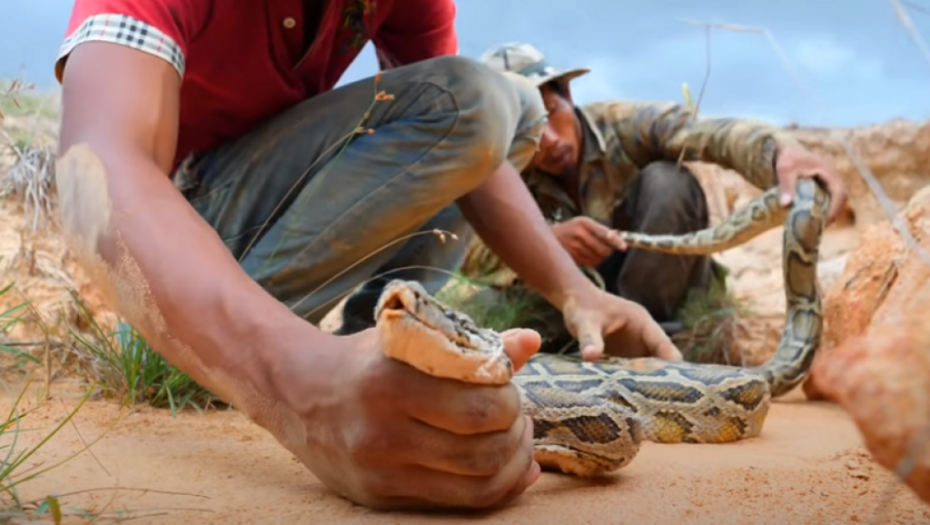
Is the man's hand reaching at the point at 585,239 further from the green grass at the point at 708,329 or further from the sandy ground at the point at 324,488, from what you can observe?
the sandy ground at the point at 324,488

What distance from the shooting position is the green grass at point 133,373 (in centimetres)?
260

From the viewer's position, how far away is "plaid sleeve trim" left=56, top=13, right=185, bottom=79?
190cm

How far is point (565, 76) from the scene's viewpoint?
483cm

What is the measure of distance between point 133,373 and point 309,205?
31.0 inches

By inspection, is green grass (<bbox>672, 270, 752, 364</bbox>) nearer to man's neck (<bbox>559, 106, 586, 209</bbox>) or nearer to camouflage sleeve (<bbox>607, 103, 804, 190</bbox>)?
camouflage sleeve (<bbox>607, 103, 804, 190</bbox>)

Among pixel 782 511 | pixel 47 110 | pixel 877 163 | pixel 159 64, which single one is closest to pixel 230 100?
pixel 159 64

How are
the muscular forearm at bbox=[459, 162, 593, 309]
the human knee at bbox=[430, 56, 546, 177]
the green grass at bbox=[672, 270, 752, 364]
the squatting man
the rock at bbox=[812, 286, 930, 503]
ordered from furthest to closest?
the green grass at bbox=[672, 270, 752, 364], the muscular forearm at bbox=[459, 162, 593, 309], the human knee at bbox=[430, 56, 546, 177], the squatting man, the rock at bbox=[812, 286, 930, 503]

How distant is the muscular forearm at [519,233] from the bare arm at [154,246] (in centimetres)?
153

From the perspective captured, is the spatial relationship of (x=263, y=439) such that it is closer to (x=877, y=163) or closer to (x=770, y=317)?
(x=770, y=317)

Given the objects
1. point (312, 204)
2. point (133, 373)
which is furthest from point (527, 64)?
point (133, 373)

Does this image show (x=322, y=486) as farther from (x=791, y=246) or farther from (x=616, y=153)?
(x=616, y=153)

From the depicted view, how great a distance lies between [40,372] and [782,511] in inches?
104

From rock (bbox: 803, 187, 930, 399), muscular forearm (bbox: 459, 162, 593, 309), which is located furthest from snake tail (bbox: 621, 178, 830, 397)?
muscular forearm (bbox: 459, 162, 593, 309)

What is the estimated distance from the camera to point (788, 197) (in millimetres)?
4098
